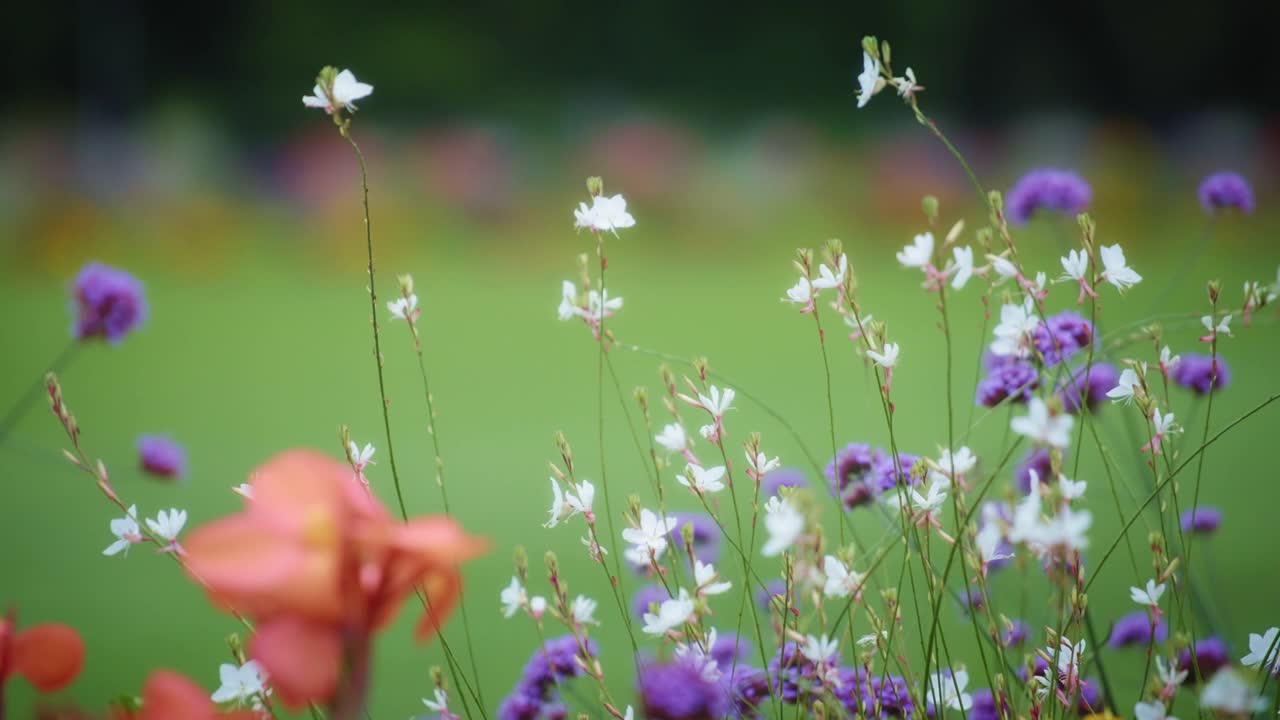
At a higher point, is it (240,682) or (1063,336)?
(1063,336)

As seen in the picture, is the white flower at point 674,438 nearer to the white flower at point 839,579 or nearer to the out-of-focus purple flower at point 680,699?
the white flower at point 839,579

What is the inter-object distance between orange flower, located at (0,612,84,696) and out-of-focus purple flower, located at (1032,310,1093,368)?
1.46ft

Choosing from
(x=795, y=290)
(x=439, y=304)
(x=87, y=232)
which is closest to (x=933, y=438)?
(x=795, y=290)

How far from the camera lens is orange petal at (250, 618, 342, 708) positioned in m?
0.23

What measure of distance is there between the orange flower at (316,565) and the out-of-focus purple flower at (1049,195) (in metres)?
0.76

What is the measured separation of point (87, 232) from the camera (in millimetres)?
4820

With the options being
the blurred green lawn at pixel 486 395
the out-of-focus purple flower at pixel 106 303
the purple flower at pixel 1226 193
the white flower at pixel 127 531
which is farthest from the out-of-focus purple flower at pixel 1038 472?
the out-of-focus purple flower at pixel 106 303

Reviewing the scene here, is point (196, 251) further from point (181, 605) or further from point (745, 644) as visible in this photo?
point (745, 644)

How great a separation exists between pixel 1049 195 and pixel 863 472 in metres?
0.38

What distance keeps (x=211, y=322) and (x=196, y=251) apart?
0.82 metres

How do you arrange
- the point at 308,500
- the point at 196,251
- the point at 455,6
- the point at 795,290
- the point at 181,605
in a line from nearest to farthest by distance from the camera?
the point at 308,500, the point at 795,290, the point at 181,605, the point at 196,251, the point at 455,6

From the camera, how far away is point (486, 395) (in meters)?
3.22

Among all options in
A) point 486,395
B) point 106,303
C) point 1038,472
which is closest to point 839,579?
point 1038,472

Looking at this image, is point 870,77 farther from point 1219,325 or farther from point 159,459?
point 159,459
